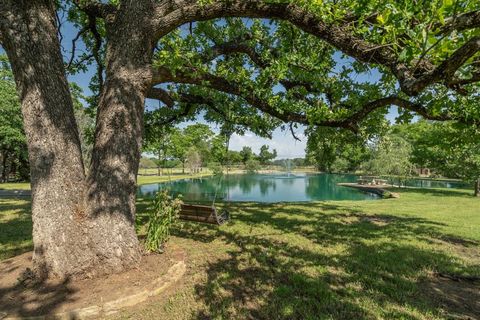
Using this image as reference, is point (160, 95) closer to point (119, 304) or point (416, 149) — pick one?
point (119, 304)

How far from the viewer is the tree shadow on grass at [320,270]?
11.8 ft

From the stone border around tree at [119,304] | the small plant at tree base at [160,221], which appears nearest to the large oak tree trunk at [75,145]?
the small plant at tree base at [160,221]

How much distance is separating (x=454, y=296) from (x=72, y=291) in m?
5.68

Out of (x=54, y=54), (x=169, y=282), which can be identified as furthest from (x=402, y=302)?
(x=54, y=54)

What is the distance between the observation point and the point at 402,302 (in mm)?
3826

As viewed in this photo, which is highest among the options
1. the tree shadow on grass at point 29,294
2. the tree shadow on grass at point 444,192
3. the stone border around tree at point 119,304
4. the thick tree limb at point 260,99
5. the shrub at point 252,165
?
the thick tree limb at point 260,99

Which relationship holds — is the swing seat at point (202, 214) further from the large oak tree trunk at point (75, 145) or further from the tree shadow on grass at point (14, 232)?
the tree shadow on grass at point (14, 232)

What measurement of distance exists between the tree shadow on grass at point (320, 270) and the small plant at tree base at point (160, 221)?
114 centimetres

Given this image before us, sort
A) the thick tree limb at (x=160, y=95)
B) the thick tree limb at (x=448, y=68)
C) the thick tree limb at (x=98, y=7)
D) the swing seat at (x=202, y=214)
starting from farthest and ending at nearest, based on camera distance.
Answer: the swing seat at (x=202, y=214) < the thick tree limb at (x=160, y=95) < the thick tree limb at (x=98, y=7) < the thick tree limb at (x=448, y=68)

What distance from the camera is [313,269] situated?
4891 mm

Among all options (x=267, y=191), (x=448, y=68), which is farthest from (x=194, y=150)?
(x=448, y=68)

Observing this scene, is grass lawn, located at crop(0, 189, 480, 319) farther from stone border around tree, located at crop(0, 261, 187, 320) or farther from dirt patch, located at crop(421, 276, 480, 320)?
stone border around tree, located at crop(0, 261, 187, 320)

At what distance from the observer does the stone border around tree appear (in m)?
3.27

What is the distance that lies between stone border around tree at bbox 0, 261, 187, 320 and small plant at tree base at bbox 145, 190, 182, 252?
82 cm
